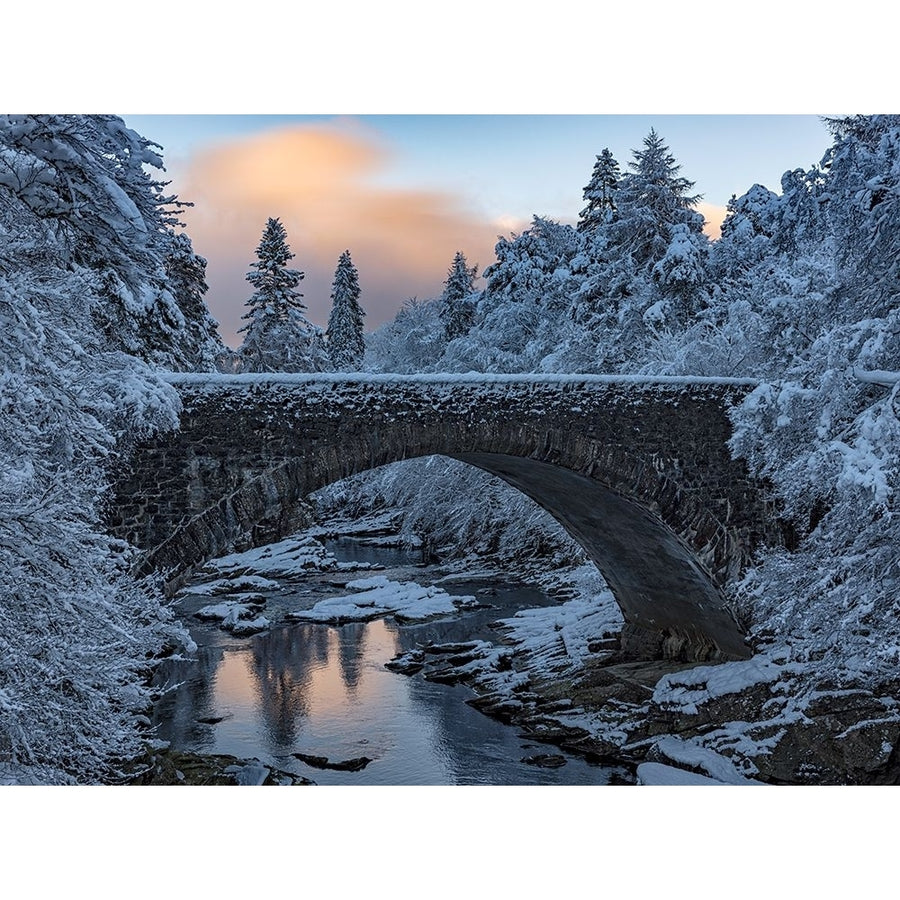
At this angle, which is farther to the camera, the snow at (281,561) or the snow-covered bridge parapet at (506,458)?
the snow at (281,561)

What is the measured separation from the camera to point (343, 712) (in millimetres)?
13477

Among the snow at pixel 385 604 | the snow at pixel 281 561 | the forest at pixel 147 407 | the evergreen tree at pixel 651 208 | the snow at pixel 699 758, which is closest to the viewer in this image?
the forest at pixel 147 407

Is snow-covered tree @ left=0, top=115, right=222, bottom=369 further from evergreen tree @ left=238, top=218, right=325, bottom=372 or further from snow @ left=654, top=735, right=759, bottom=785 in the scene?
evergreen tree @ left=238, top=218, right=325, bottom=372

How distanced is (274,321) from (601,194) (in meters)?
9.63

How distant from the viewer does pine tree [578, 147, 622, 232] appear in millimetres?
21625

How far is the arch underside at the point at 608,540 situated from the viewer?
9102 millimetres

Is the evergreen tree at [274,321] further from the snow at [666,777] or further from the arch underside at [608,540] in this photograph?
the snow at [666,777]

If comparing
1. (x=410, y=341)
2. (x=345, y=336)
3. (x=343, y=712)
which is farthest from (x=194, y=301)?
(x=410, y=341)

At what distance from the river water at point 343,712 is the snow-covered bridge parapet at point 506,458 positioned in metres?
3.25

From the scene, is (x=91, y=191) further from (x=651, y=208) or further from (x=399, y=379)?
(x=651, y=208)

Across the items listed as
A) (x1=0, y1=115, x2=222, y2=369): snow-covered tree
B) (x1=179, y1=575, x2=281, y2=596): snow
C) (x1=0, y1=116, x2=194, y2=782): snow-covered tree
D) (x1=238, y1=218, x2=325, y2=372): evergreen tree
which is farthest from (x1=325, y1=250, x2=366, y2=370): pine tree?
(x1=0, y1=116, x2=194, y2=782): snow-covered tree

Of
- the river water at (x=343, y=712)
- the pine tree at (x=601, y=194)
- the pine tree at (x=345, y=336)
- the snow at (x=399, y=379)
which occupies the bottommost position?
the river water at (x=343, y=712)

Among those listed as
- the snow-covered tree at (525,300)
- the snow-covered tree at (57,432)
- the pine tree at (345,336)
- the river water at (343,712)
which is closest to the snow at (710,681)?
the river water at (343,712)
